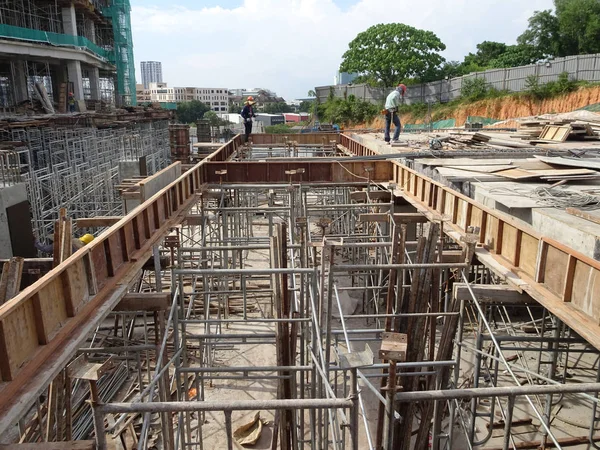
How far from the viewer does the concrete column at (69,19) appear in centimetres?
3862

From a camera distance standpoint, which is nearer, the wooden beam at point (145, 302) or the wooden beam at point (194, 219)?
the wooden beam at point (145, 302)

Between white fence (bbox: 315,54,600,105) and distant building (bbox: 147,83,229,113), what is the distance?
135611 mm

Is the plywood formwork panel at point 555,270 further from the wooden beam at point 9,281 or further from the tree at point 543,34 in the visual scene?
the tree at point 543,34

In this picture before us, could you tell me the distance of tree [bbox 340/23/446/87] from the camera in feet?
169

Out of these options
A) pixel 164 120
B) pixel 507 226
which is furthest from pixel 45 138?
pixel 164 120

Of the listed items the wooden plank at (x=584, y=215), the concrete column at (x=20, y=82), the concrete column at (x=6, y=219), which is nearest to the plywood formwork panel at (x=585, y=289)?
the wooden plank at (x=584, y=215)

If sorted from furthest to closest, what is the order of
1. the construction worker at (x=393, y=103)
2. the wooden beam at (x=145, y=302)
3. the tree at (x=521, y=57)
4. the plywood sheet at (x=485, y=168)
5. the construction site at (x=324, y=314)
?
the tree at (x=521, y=57) → the construction worker at (x=393, y=103) → the plywood sheet at (x=485, y=168) → the wooden beam at (x=145, y=302) → the construction site at (x=324, y=314)

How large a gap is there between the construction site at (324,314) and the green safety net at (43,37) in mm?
13606

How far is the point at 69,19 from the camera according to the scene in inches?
1523

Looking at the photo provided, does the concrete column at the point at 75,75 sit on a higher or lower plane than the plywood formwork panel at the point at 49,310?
higher

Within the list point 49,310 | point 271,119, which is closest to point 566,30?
point 49,310

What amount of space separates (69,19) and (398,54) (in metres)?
30.7

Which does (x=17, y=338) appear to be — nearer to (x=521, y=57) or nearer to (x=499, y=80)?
(x=499, y=80)

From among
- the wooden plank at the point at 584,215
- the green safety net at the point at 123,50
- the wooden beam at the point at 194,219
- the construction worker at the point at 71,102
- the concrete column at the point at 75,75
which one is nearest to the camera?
the wooden plank at the point at 584,215
